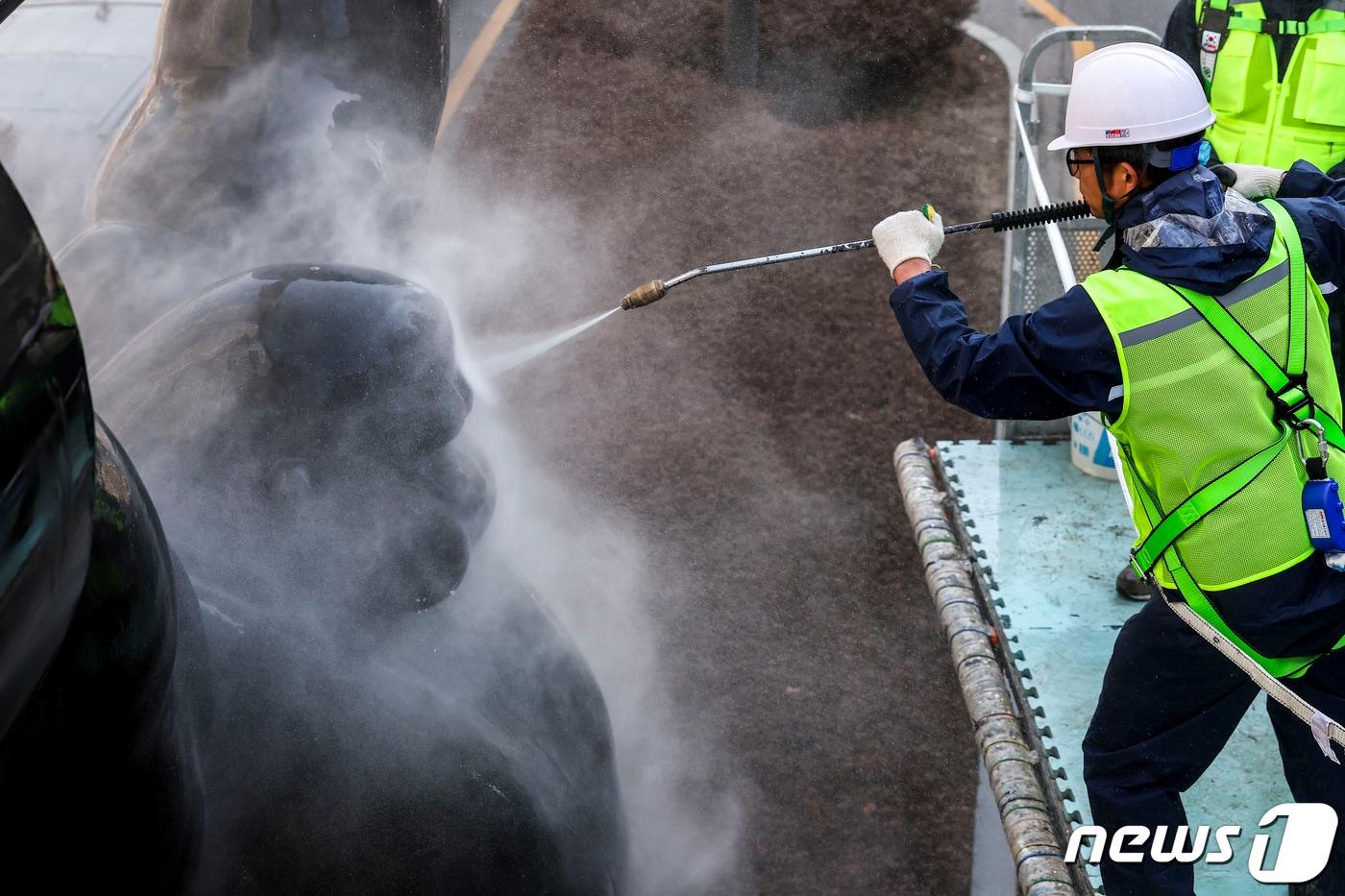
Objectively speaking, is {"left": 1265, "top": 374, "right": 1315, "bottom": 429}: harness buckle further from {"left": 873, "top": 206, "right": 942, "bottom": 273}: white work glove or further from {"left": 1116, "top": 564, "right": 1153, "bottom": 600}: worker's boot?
{"left": 1116, "top": 564, "right": 1153, "bottom": 600}: worker's boot

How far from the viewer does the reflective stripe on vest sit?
2.50 metres

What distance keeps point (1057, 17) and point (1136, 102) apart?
7.27 meters

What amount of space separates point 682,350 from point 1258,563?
419 cm

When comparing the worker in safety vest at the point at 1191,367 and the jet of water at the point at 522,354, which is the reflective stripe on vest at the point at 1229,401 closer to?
the worker in safety vest at the point at 1191,367

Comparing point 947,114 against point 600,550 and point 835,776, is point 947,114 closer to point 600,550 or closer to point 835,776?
point 600,550

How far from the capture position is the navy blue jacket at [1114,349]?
8.27 ft

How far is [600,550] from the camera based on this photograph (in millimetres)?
5324

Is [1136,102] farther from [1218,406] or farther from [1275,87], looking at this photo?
[1275,87]

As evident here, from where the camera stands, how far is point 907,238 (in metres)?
2.89

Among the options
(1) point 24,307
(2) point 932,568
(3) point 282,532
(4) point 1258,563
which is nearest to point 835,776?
(2) point 932,568

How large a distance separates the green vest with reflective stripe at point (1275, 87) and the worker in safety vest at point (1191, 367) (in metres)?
1.63

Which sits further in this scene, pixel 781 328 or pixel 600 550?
pixel 781 328

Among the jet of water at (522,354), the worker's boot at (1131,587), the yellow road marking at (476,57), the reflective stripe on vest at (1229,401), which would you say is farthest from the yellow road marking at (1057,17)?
the reflective stripe on vest at (1229,401)

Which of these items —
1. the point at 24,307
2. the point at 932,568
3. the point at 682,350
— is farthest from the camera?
the point at 682,350
